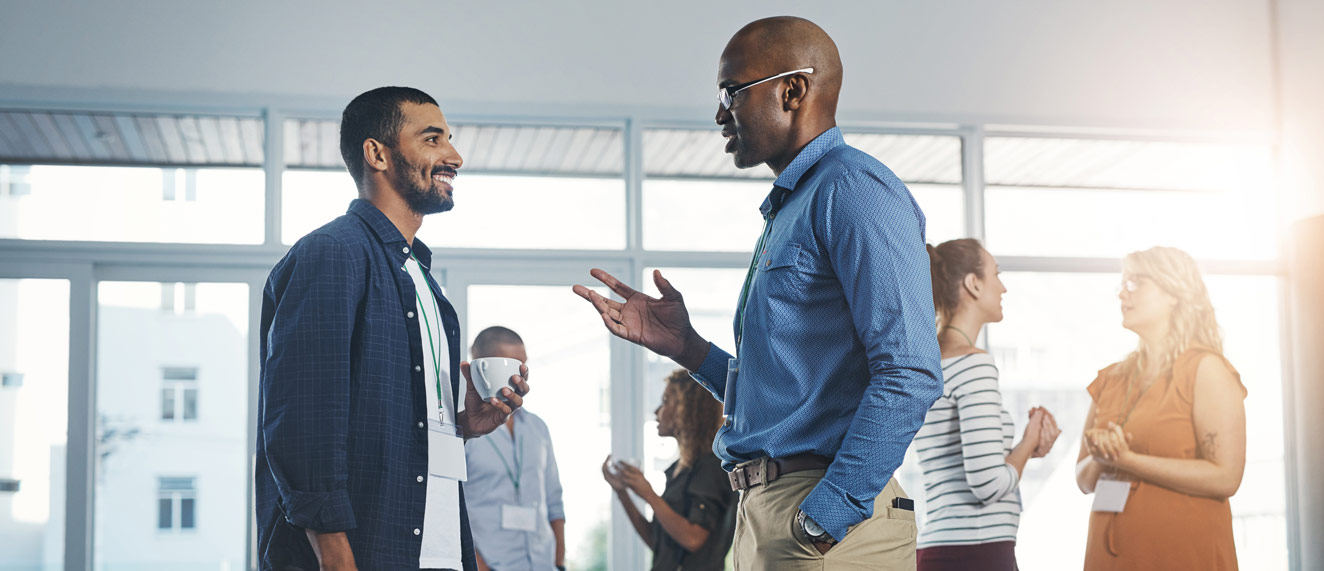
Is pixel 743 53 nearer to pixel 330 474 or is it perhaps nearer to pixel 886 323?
pixel 886 323

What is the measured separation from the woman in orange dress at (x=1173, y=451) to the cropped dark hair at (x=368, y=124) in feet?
8.37

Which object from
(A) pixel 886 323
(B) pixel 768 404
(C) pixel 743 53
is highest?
(C) pixel 743 53

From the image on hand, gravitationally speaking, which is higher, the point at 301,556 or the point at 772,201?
the point at 772,201

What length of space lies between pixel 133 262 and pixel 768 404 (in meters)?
4.25

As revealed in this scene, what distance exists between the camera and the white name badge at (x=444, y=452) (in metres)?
1.99

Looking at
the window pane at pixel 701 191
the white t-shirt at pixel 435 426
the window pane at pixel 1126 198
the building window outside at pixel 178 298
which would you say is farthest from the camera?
the window pane at pixel 1126 198

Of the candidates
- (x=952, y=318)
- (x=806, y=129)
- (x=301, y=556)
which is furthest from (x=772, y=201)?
(x=952, y=318)

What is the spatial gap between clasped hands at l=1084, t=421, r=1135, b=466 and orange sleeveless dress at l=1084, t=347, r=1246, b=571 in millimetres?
113

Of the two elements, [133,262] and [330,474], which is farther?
[133,262]

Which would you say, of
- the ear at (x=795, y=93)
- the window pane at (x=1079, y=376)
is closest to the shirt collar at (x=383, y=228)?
the ear at (x=795, y=93)

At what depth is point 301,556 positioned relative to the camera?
1807 millimetres

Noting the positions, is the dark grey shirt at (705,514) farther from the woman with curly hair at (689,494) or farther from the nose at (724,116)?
the nose at (724,116)

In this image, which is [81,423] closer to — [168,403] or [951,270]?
[168,403]

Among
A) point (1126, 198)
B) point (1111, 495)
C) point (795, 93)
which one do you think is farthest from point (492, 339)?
point (1126, 198)
